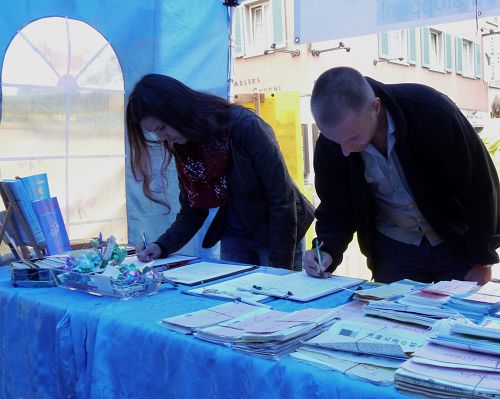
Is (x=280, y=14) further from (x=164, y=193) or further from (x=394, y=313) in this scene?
(x=394, y=313)

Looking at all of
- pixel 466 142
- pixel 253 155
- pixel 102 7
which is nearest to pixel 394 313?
pixel 466 142

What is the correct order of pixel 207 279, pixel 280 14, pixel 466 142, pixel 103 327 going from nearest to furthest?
pixel 103 327, pixel 466 142, pixel 207 279, pixel 280 14

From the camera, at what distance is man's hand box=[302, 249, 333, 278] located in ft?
5.33

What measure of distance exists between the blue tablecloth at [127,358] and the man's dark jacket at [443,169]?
0.40 metres

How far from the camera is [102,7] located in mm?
2666

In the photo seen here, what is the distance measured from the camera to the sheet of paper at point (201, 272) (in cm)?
167

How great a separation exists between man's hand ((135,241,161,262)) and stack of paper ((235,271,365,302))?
0.46 meters

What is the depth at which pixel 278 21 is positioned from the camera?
12.2 m

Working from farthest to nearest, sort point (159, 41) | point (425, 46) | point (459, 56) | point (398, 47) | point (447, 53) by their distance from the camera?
point (459, 56) → point (447, 53) → point (425, 46) → point (398, 47) → point (159, 41)

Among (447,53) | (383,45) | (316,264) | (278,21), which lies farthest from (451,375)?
(447,53)

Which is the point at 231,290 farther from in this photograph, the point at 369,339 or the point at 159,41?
the point at 159,41

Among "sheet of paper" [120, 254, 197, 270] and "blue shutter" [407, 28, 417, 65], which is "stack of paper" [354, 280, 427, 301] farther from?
"blue shutter" [407, 28, 417, 65]

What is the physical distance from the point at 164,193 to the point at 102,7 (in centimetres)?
93

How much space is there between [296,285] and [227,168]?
595mm
